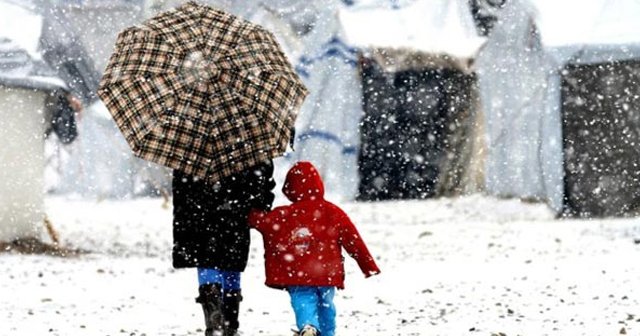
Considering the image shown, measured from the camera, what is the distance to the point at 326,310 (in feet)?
14.5

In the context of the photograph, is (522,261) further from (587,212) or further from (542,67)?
(542,67)

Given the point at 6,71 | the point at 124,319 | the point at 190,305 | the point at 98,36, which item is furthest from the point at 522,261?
the point at 98,36

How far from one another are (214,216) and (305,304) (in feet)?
2.11

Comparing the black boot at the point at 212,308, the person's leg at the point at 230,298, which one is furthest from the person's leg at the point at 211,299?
the person's leg at the point at 230,298

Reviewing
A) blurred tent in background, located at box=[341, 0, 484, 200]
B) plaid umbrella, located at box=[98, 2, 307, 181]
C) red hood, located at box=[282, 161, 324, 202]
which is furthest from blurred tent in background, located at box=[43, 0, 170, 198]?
red hood, located at box=[282, 161, 324, 202]

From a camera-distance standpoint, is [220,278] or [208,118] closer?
[208,118]

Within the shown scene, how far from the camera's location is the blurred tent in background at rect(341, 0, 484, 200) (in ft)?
51.5

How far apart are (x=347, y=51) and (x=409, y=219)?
3025mm

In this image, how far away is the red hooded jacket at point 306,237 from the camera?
4.27m

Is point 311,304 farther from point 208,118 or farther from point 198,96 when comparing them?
point 198,96

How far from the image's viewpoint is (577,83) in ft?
44.1

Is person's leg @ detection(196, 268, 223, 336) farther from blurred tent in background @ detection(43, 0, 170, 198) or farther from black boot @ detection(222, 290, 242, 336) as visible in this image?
blurred tent in background @ detection(43, 0, 170, 198)

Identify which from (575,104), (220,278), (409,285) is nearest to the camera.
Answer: (220,278)

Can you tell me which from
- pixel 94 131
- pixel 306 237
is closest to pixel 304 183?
pixel 306 237
